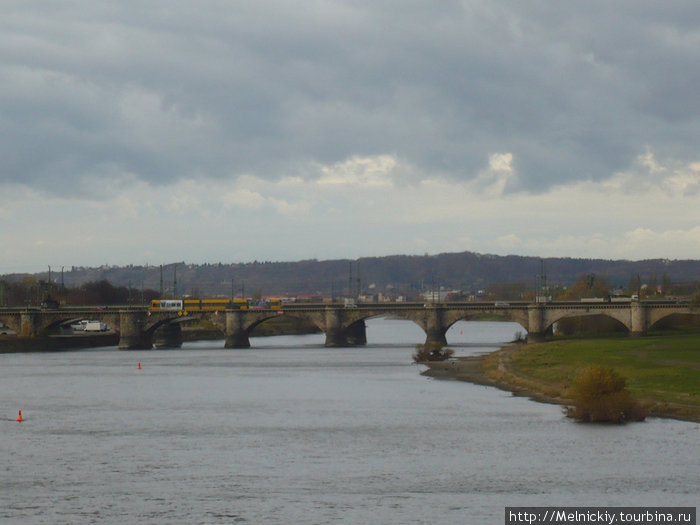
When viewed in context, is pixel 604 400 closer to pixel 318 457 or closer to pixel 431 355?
pixel 318 457

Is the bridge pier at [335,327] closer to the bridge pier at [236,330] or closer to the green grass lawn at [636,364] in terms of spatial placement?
the bridge pier at [236,330]

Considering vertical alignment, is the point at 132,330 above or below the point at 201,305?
below

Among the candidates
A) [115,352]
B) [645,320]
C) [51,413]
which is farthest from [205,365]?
[645,320]

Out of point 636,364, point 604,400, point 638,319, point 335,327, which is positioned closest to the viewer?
point 604,400

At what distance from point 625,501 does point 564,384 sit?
1704 inches

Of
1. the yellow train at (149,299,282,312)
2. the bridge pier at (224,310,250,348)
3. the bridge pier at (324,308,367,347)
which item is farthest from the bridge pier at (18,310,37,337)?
the bridge pier at (324,308,367,347)

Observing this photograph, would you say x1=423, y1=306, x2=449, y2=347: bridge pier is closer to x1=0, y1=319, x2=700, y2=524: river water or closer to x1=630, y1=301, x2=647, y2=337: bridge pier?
x1=630, y1=301, x2=647, y2=337: bridge pier

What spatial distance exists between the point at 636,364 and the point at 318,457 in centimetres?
4652

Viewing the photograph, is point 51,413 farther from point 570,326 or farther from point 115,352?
point 570,326

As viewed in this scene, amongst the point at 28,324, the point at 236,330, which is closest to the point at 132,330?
the point at 28,324

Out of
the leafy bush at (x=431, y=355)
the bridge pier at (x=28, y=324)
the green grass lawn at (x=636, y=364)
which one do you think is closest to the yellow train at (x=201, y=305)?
the bridge pier at (x=28, y=324)

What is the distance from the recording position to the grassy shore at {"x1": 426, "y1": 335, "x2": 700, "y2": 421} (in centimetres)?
7200

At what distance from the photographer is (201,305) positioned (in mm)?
184500

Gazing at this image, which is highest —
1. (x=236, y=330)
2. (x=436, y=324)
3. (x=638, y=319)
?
(x=638, y=319)
